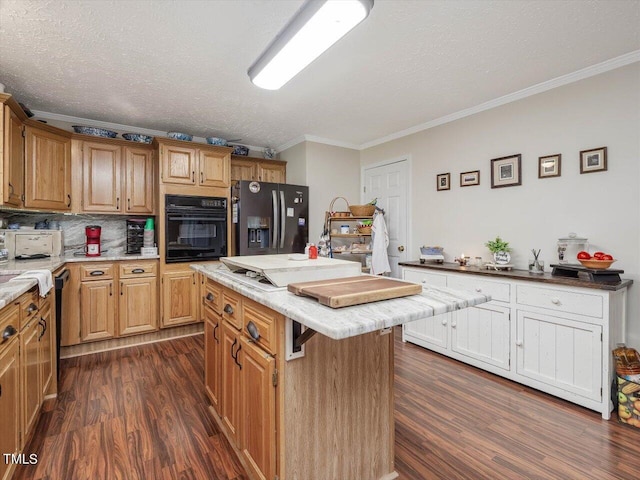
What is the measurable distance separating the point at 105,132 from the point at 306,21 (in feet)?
9.91

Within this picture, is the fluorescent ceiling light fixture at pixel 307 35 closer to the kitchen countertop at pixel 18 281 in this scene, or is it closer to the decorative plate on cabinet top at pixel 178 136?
the kitchen countertop at pixel 18 281

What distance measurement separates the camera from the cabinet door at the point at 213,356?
75.1 inches

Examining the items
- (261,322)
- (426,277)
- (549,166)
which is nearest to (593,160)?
(549,166)

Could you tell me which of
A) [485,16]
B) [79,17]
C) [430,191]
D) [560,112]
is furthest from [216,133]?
[560,112]

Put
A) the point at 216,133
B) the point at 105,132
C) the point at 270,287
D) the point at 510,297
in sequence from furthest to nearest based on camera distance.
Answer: the point at 216,133 < the point at 105,132 < the point at 510,297 < the point at 270,287

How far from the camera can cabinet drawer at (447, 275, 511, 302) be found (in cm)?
257

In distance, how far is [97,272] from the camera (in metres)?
3.22

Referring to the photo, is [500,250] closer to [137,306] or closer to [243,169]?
[243,169]

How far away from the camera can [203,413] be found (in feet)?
7.04

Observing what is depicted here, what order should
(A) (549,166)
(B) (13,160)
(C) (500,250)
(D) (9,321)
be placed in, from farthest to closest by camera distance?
(C) (500,250), (A) (549,166), (B) (13,160), (D) (9,321)

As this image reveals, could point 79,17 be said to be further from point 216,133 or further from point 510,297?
point 510,297

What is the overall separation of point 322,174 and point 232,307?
117 inches

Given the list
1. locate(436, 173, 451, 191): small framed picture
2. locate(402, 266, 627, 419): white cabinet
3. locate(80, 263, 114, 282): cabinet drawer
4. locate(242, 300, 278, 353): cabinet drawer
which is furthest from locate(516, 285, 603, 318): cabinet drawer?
locate(80, 263, 114, 282): cabinet drawer

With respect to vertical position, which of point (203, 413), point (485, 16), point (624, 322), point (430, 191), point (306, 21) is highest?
point (485, 16)
